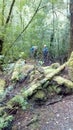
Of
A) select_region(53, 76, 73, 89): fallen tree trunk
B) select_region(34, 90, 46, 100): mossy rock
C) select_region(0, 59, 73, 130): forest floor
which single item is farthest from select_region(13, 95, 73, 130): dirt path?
select_region(53, 76, 73, 89): fallen tree trunk

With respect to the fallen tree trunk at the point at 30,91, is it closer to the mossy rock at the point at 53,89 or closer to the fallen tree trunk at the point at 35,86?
the fallen tree trunk at the point at 35,86

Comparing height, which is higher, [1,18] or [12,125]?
[1,18]

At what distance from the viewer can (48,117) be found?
5.78m

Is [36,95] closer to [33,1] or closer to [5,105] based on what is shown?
[5,105]

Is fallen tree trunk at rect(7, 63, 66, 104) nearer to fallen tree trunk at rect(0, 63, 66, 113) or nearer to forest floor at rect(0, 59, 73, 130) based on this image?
fallen tree trunk at rect(0, 63, 66, 113)

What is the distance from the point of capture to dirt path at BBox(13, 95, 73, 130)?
548 cm

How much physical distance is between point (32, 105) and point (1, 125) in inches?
57.6

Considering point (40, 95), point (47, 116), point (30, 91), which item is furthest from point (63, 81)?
point (47, 116)

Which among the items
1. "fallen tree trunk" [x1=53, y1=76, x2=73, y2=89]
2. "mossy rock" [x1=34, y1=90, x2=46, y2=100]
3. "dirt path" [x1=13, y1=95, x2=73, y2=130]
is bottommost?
"dirt path" [x1=13, y1=95, x2=73, y2=130]

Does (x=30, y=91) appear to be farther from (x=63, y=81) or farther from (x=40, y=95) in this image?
(x=63, y=81)

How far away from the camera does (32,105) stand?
627 cm

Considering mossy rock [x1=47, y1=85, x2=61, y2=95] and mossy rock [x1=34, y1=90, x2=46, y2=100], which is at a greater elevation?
mossy rock [x1=47, y1=85, x2=61, y2=95]

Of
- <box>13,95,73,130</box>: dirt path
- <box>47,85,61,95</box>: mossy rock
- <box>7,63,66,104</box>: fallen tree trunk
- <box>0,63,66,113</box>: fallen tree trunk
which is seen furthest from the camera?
<box>47,85,61,95</box>: mossy rock

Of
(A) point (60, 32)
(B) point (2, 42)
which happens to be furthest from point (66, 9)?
(B) point (2, 42)
